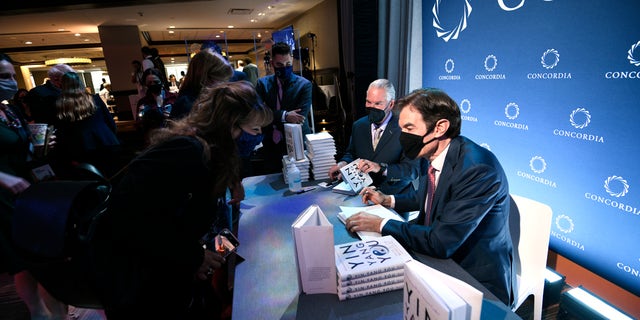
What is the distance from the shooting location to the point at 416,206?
1.86 meters

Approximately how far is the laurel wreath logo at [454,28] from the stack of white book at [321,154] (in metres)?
1.74

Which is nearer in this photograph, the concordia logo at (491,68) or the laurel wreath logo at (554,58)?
the laurel wreath logo at (554,58)

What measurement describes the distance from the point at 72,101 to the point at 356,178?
9.38 ft

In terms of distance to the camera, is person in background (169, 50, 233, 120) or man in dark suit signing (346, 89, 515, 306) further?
person in background (169, 50, 233, 120)

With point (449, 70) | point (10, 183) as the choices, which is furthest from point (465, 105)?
point (10, 183)

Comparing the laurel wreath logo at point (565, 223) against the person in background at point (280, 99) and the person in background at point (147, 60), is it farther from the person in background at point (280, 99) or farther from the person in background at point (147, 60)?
the person in background at point (147, 60)

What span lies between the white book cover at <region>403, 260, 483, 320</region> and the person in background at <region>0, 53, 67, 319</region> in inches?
86.2

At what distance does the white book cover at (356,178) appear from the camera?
2027 mm

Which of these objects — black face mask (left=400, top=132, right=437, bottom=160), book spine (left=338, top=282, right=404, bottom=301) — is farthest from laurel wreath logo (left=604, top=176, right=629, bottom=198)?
book spine (left=338, top=282, right=404, bottom=301)

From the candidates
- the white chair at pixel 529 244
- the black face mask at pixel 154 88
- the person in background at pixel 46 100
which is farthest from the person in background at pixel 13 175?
the white chair at pixel 529 244

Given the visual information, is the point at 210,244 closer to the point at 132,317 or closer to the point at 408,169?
the point at 132,317

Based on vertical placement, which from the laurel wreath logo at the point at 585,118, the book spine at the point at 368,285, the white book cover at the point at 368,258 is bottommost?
the book spine at the point at 368,285

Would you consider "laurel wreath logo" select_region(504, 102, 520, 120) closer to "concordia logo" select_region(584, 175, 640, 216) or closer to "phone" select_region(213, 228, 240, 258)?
"concordia logo" select_region(584, 175, 640, 216)

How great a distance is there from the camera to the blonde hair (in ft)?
9.52
